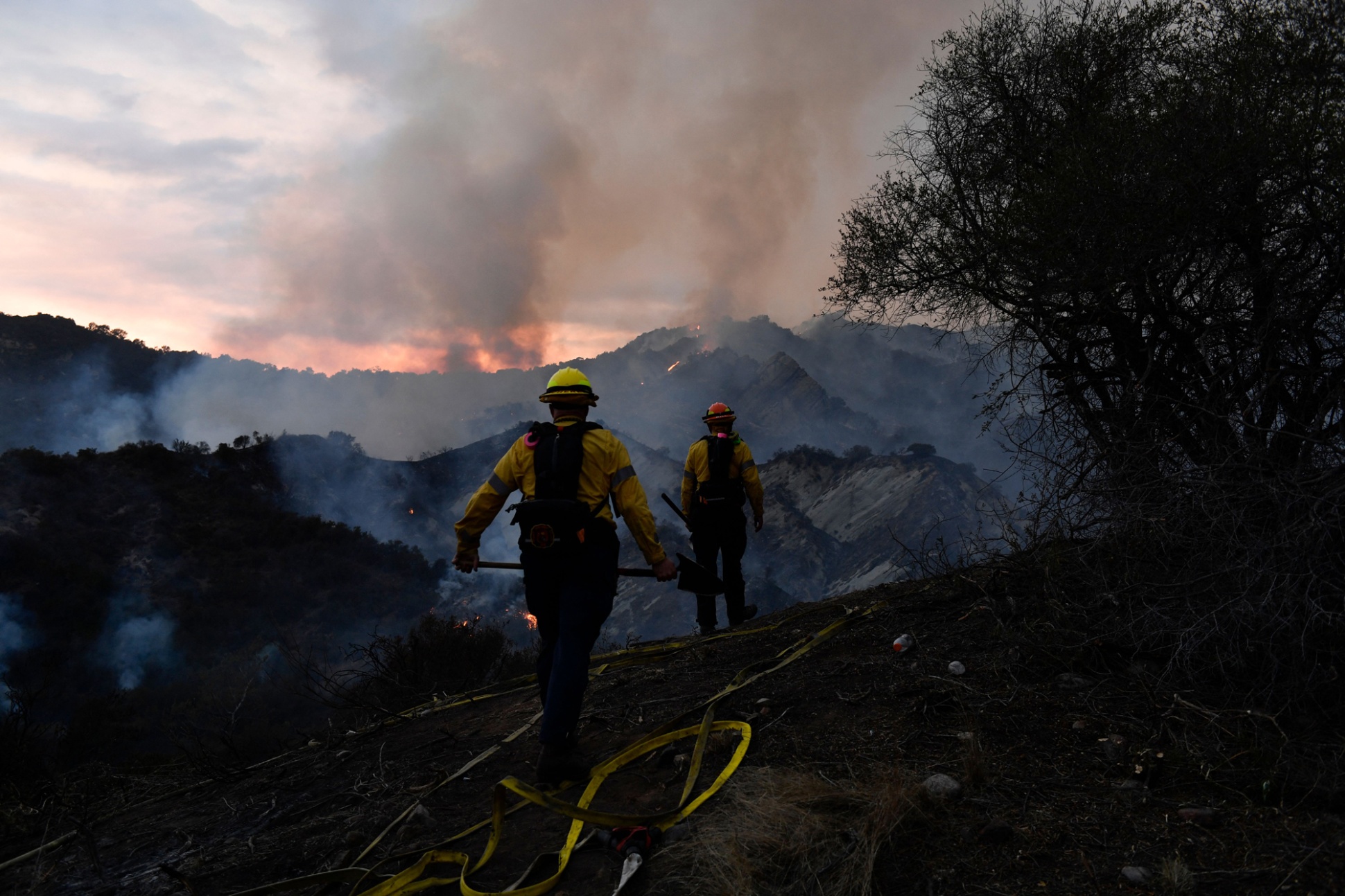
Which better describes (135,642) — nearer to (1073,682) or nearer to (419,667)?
(419,667)

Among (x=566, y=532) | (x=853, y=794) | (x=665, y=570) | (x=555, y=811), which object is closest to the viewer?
(x=853, y=794)

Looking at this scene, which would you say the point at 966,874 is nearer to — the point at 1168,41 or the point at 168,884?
the point at 168,884

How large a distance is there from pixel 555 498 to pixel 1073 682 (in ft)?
9.73

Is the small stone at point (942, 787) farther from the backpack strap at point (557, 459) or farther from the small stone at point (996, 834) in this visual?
the backpack strap at point (557, 459)

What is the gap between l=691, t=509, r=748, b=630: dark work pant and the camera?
756cm

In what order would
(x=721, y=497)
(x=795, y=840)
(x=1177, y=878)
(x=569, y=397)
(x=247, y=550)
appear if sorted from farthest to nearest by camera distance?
(x=247, y=550) → (x=721, y=497) → (x=569, y=397) → (x=795, y=840) → (x=1177, y=878)

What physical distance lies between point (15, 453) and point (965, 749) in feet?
176

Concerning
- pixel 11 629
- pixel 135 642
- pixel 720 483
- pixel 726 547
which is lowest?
pixel 135 642

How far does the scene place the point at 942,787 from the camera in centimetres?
272

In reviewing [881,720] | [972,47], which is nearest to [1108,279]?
[881,720]

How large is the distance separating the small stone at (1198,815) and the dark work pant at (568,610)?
98.6 inches

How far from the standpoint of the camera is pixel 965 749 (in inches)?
123

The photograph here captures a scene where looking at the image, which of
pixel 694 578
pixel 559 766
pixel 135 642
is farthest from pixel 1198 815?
pixel 135 642

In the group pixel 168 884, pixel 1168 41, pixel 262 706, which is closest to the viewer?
pixel 168 884
